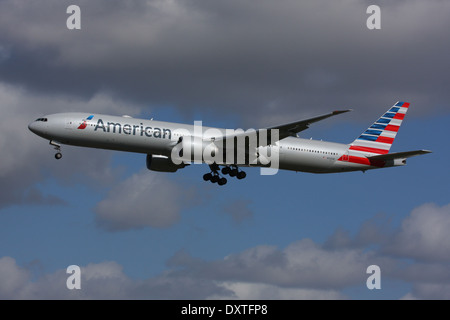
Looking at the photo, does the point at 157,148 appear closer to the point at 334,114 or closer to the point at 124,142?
the point at 124,142

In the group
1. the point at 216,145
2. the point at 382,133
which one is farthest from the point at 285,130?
the point at 382,133

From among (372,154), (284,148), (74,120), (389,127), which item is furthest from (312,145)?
(74,120)

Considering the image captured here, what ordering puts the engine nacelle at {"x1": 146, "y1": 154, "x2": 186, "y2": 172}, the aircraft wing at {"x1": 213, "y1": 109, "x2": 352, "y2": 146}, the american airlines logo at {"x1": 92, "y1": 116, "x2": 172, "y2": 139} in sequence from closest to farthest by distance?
the aircraft wing at {"x1": 213, "y1": 109, "x2": 352, "y2": 146} → the american airlines logo at {"x1": 92, "y1": 116, "x2": 172, "y2": 139} → the engine nacelle at {"x1": 146, "y1": 154, "x2": 186, "y2": 172}

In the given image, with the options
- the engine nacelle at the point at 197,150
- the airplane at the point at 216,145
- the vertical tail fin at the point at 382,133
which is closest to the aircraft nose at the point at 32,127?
the airplane at the point at 216,145

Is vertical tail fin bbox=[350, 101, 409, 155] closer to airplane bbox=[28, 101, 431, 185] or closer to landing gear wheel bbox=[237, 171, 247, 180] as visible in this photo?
airplane bbox=[28, 101, 431, 185]

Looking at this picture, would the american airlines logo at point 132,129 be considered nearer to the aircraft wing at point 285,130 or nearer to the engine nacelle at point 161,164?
the aircraft wing at point 285,130

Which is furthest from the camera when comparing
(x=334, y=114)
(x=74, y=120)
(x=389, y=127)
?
(x=389, y=127)

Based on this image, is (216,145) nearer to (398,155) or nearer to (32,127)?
(32,127)

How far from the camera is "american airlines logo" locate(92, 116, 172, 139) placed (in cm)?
5056

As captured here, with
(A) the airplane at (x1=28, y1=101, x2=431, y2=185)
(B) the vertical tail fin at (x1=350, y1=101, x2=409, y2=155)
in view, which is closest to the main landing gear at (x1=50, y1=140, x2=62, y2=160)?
(A) the airplane at (x1=28, y1=101, x2=431, y2=185)

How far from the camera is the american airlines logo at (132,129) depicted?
50562 millimetres

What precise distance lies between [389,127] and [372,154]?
15.5 feet

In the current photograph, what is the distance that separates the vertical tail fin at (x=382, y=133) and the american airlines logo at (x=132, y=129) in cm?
1669

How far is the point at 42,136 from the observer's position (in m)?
51.0
